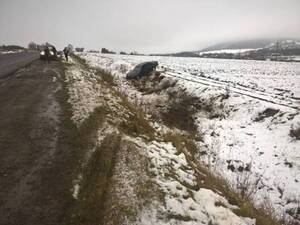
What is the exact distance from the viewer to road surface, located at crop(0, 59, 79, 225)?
4441mm

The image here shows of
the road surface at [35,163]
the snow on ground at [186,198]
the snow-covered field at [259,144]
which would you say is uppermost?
the road surface at [35,163]

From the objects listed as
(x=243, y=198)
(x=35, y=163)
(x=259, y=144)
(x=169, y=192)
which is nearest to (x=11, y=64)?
(x=35, y=163)

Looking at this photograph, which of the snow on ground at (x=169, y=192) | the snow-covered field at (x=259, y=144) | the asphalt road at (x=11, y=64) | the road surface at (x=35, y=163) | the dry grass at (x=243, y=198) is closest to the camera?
the road surface at (x=35, y=163)

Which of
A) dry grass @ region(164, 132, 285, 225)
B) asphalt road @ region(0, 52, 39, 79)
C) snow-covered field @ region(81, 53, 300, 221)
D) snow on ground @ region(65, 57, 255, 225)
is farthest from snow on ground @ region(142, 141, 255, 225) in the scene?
asphalt road @ region(0, 52, 39, 79)

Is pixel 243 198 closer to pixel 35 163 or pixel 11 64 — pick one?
pixel 35 163

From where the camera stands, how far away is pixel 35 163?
5.80m

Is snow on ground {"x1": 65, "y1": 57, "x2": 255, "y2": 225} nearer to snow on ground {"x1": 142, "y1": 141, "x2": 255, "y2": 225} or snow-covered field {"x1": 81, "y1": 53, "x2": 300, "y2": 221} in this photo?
snow on ground {"x1": 142, "y1": 141, "x2": 255, "y2": 225}

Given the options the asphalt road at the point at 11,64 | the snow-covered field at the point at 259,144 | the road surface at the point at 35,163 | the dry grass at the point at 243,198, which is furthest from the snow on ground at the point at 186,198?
the asphalt road at the point at 11,64

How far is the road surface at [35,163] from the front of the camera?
4.44m

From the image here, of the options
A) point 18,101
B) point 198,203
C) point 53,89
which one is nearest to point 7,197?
point 198,203

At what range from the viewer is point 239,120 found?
40.6ft

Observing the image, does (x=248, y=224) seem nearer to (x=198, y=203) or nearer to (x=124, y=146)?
(x=198, y=203)

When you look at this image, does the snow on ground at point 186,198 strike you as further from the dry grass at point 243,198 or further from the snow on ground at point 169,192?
the dry grass at point 243,198

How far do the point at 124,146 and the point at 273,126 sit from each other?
6.62 meters
